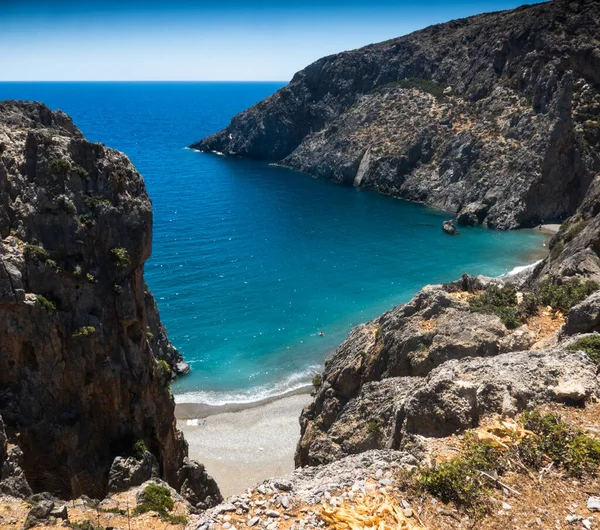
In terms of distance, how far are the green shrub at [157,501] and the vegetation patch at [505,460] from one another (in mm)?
8563

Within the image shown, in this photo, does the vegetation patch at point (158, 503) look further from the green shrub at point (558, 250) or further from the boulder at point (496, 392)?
the green shrub at point (558, 250)

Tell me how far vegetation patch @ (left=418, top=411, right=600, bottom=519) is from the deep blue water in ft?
109

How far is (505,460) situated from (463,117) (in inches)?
4258

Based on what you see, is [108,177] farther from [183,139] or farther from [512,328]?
[183,139]

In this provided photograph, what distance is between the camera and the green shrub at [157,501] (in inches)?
645

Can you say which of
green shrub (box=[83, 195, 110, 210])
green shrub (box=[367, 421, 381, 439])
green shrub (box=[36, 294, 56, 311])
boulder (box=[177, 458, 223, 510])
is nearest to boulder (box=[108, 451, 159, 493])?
boulder (box=[177, 458, 223, 510])

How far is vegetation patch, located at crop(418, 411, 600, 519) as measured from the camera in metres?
12.2

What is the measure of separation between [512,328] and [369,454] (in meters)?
11.8

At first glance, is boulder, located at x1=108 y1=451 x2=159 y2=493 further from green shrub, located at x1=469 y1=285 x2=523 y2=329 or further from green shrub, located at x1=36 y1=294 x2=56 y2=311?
green shrub, located at x1=469 y1=285 x2=523 y2=329

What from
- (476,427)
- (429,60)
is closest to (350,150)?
(429,60)

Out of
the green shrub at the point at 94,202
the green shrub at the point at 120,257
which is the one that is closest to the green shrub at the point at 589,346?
the green shrub at the point at 120,257

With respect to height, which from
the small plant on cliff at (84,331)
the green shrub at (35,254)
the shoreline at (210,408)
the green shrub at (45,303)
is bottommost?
the shoreline at (210,408)

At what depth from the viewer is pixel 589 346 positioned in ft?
56.4

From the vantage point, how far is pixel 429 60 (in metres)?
128
